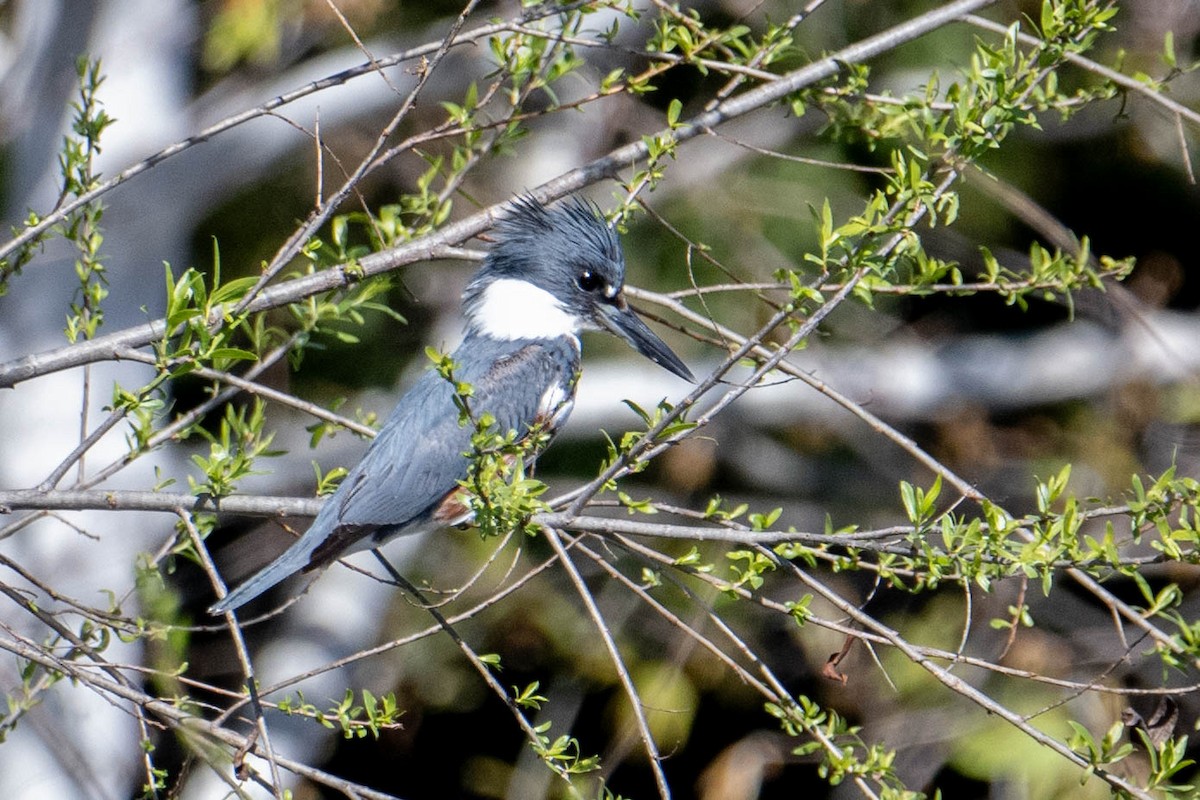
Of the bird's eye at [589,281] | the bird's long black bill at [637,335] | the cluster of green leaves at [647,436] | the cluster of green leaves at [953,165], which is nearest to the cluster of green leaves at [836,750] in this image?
the cluster of green leaves at [647,436]

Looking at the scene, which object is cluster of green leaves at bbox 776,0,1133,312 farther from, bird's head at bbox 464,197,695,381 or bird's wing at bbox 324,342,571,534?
bird's head at bbox 464,197,695,381

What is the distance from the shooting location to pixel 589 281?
2.79m

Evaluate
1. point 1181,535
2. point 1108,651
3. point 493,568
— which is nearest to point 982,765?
point 1108,651

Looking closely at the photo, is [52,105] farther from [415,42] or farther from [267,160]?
[415,42]

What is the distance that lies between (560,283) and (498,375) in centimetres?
32

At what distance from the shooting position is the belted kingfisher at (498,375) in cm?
223

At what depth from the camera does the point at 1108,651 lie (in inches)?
158

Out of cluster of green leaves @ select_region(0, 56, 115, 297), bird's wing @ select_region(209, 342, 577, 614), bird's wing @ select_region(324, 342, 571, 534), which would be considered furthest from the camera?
bird's wing @ select_region(324, 342, 571, 534)

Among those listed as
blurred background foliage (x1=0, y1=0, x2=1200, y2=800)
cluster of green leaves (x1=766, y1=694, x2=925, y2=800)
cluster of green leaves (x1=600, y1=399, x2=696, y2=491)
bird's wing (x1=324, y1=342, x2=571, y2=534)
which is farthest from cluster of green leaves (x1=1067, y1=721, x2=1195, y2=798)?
blurred background foliage (x1=0, y1=0, x2=1200, y2=800)

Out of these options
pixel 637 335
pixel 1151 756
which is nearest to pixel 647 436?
pixel 1151 756

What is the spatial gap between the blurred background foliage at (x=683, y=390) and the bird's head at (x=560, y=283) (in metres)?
1.18

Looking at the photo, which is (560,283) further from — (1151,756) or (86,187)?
(1151,756)

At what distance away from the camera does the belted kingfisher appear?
223 centimetres

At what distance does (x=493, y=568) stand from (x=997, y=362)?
1.88 meters
